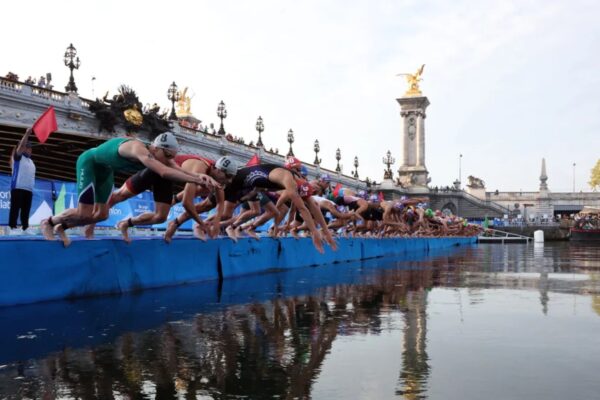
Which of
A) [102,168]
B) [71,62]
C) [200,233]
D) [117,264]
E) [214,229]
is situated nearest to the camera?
[102,168]

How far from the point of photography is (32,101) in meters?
35.0

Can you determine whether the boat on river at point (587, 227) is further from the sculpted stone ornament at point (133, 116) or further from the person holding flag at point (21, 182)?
the person holding flag at point (21, 182)

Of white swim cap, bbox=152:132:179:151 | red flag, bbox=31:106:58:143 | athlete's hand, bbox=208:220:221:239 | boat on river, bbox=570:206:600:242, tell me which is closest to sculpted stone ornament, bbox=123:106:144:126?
red flag, bbox=31:106:58:143

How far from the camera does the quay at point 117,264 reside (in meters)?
6.75

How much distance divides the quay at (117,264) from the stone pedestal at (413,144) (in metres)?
99.8

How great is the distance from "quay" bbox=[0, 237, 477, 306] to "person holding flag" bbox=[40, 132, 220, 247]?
0.86ft

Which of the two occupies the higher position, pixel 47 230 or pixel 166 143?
pixel 166 143

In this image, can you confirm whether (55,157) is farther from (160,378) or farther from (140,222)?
(160,378)

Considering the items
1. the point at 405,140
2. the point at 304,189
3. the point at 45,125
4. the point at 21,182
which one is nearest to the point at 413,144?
the point at 405,140

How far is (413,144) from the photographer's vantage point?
112 metres

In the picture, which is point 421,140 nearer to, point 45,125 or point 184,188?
point 184,188

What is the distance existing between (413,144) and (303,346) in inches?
4299

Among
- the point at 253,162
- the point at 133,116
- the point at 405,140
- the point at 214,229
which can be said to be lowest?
the point at 214,229

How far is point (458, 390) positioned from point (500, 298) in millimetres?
4778
